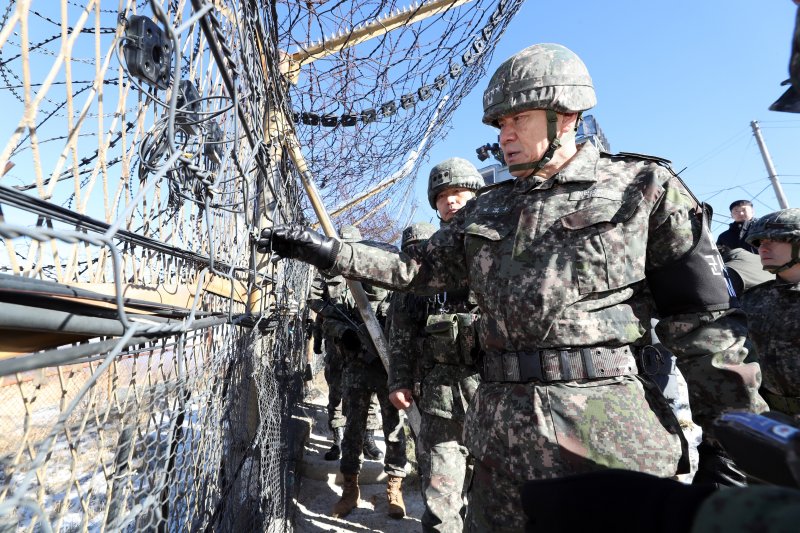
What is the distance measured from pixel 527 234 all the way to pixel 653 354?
0.58 metres

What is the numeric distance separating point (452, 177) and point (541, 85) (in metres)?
1.51

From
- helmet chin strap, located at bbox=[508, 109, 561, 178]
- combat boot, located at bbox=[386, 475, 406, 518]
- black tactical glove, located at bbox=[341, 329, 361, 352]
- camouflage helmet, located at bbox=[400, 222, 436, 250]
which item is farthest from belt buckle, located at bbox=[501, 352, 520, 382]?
black tactical glove, located at bbox=[341, 329, 361, 352]

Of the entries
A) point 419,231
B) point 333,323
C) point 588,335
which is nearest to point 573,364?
point 588,335

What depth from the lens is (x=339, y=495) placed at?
4125mm

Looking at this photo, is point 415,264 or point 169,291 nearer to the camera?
point 169,291

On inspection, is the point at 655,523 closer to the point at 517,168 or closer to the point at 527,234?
the point at 527,234

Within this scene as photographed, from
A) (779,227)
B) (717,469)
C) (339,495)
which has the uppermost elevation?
(779,227)

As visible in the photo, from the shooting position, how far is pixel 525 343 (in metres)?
1.57

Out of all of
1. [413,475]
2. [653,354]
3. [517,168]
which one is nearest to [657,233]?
[653,354]

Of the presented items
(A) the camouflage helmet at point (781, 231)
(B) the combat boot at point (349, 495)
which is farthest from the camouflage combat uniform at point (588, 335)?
(B) the combat boot at point (349, 495)

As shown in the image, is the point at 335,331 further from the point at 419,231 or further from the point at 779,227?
the point at 779,227

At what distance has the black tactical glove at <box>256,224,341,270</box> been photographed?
5.39 feet

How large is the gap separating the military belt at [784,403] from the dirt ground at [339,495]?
244 centimetres

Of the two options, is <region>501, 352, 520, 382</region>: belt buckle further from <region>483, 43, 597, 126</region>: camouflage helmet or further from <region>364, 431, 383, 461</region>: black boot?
<region>364, 431, 383, 461</region>: black boot
